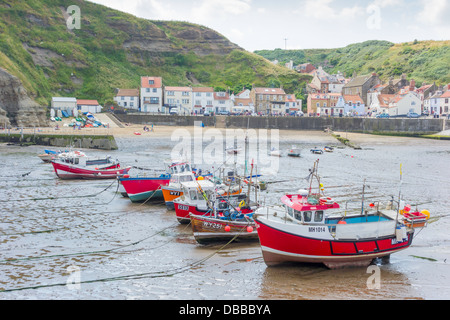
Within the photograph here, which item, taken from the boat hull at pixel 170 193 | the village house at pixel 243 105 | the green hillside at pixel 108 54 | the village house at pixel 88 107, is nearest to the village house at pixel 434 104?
the green hillside at pixel 108 54

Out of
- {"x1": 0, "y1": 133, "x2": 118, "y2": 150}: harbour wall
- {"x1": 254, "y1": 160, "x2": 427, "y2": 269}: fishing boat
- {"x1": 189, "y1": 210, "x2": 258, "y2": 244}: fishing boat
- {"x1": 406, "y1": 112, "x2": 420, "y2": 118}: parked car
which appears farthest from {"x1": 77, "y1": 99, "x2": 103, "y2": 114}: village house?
{"x1": 254, "y1": 160, "x2": 427, "y2": 269}: fishing boat

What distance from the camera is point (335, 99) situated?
101m

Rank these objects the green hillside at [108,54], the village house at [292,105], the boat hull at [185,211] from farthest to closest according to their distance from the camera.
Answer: the village house at [292,105] < the green hillside at [108,54] < the boat hull at [185,211]

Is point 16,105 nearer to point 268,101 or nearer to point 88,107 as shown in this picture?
point 88,107

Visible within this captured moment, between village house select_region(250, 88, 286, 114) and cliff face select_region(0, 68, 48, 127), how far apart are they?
47.2 metres

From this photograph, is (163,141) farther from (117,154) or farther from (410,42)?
(410,42)

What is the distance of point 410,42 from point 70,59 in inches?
5006

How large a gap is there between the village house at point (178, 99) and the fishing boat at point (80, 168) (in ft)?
188

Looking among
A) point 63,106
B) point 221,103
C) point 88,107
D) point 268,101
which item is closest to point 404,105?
point 268,101

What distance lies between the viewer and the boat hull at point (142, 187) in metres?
28.7

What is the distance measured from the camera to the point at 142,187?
28.7m

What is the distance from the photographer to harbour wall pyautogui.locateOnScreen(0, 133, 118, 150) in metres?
53.7

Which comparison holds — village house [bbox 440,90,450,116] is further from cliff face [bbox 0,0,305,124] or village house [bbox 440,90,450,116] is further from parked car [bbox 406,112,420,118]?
cliff face [bbox 0,0,305,124]

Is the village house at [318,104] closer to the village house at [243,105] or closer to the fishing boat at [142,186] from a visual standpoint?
the village house at [243,105]
